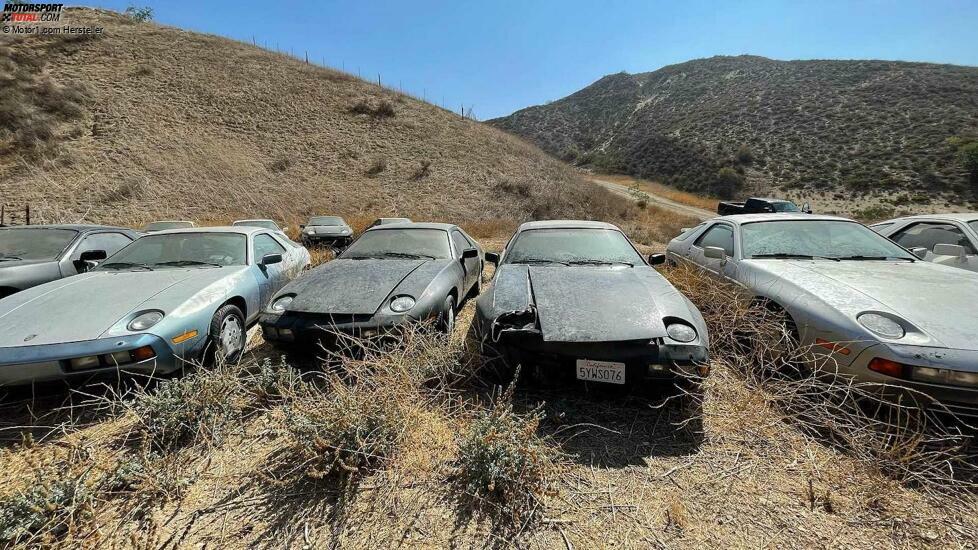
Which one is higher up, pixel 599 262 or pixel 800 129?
pixel 800 129

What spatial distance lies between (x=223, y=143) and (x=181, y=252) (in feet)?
65.5

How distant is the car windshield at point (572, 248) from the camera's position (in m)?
3.56

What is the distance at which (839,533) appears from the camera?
1.59 meters

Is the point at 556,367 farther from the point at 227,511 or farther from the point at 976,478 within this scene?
the point at 976,478

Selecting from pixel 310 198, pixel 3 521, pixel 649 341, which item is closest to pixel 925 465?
pixel 649 341

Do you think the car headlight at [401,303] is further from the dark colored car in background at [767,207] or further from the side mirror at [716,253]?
the dark colored car in background at [767,207]

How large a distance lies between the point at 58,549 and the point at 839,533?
131 inches

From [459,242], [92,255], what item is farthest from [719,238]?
[92,255]

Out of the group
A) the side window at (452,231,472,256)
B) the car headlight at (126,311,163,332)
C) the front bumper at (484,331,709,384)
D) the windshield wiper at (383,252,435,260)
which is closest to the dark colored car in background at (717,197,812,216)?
the side window at (452,231,472,256)

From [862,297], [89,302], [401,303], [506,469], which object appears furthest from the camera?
[401,303]

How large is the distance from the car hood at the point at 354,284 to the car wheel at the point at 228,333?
0.48 meters

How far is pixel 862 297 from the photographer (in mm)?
2510

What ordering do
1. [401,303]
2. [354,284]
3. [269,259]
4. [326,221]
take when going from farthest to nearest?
[326,221]
[269,259]
[354,284]
[401,303]

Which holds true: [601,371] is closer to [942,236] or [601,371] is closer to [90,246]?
[942,236]
